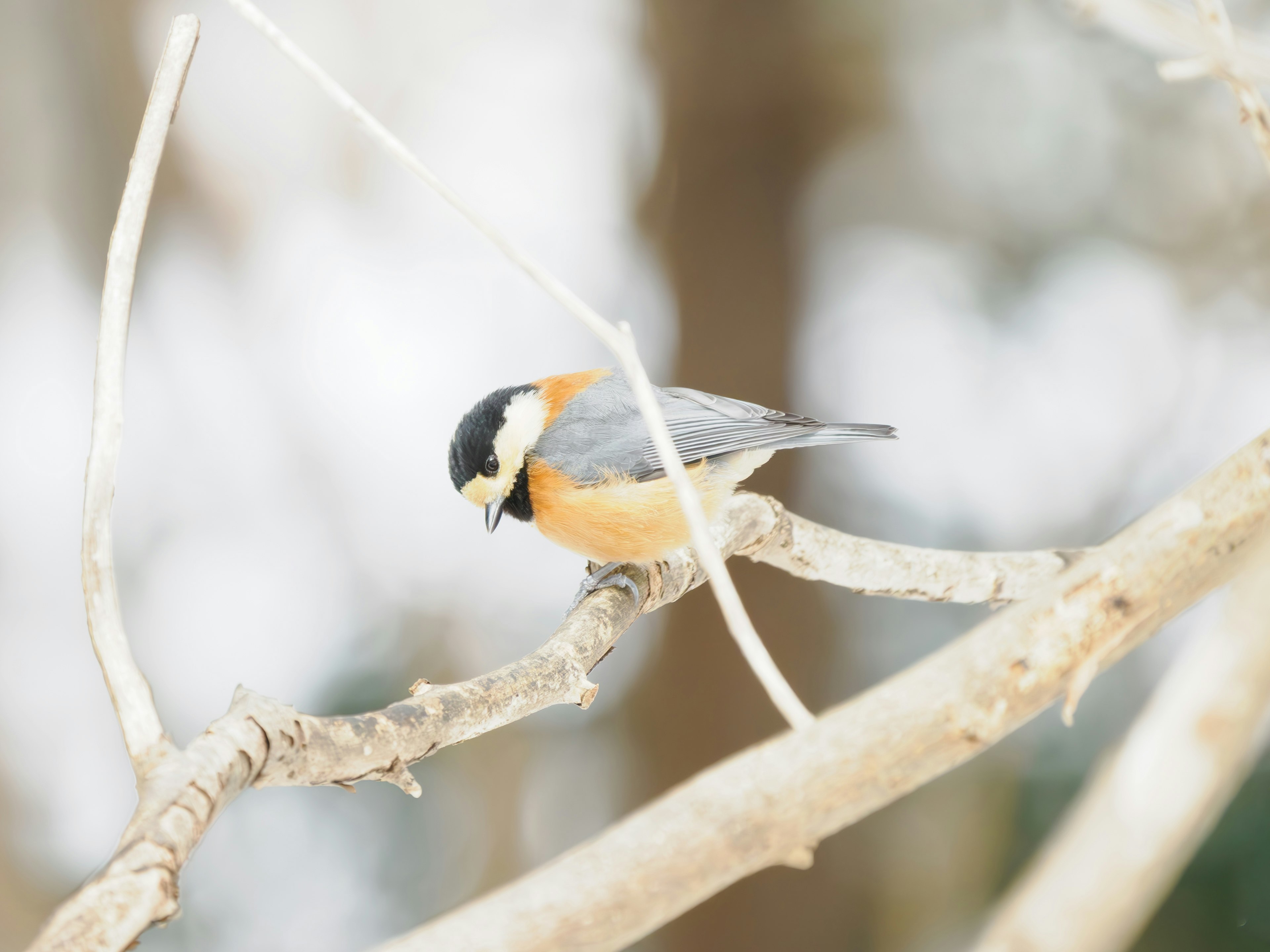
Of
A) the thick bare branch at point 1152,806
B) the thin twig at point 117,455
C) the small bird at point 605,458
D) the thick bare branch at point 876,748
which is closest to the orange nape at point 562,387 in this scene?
the small bird at point 605,458

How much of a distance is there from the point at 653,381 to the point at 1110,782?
157 cm

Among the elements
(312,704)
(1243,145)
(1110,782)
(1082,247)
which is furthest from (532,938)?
(1243,145)

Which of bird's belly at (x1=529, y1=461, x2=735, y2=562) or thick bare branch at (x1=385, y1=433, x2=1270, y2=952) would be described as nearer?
thick bare branch at (x1=385, y1=433, x2=1270, y2=952)

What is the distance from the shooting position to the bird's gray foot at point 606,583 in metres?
1.13

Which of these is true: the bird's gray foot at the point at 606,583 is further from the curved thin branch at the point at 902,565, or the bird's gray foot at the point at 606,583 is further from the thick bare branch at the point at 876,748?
the thick bare branch at the point at 876,748

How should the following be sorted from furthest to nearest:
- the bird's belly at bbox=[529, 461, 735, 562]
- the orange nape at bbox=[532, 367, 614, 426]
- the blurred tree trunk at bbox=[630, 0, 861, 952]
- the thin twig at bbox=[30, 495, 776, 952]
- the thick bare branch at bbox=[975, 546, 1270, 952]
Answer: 1. the blurred tree trunk at bbox=[630, 0, 861, 952]
2. the orange nape at bbox=[532, 367, 614, 426]
3. the bird's belly at bbox=[529, 461, 735, 562]
4. the thin twig at bbox=[30, 495, 776, 952]
5. the thick bare branch at bbox=[975, 546, 1270, 952]

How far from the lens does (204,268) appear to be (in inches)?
67.4

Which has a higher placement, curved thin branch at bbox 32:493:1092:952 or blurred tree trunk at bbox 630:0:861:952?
blurred tree trunk at bbox 630:0:861:952

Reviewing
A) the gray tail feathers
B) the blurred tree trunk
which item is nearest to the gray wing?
the gray tail feathers

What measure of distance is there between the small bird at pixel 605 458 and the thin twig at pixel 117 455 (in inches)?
21.3

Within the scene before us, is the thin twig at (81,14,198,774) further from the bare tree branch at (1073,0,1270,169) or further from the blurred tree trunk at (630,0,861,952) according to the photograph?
the blurred tree trunk at (630,0,861,952)

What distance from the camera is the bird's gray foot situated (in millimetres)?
1130

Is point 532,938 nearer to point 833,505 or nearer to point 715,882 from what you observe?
point 715,882

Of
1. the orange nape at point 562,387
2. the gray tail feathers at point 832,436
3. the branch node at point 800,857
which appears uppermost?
the orange nape at point 562,387
